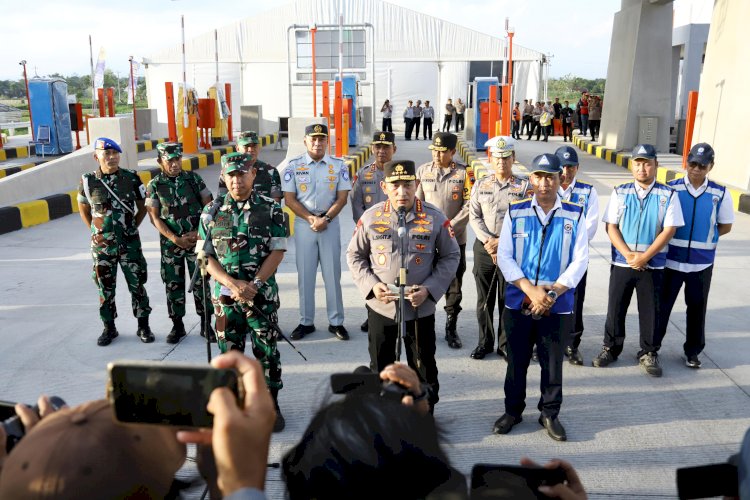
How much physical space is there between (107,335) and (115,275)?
508 millimetres

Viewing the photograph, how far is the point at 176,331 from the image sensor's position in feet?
18.3

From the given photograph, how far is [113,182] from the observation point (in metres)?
5.41

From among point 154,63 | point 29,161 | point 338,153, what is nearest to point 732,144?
point 338,153

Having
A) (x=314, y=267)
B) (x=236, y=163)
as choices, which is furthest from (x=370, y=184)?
(x=236, y=163)

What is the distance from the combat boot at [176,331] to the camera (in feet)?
18.1

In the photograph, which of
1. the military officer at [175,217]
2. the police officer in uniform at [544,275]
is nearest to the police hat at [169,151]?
the military officer at [175,217]

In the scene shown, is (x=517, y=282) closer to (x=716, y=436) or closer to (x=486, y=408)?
(x=486, y=408)

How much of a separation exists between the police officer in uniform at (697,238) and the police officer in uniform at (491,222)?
120 cm

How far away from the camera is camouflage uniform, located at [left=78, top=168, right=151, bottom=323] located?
5359 millimetres

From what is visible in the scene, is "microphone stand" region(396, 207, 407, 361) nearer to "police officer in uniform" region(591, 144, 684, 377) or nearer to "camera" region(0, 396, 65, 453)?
"police officer in uniform" region(591, 144, 684, 377)

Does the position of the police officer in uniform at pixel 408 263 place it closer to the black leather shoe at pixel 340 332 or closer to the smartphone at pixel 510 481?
the black leather shoe at pixel 340 332

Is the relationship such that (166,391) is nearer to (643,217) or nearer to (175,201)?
A: (643,217)

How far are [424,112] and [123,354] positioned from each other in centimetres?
2118

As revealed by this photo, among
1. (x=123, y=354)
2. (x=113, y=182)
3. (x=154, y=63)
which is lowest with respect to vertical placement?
(x=123, y=354)
